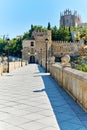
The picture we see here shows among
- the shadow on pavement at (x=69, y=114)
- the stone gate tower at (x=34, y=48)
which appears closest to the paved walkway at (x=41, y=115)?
the shadow on pavement at (x=69, y=114)

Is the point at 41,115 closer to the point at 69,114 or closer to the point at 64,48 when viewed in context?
the point at 69,114

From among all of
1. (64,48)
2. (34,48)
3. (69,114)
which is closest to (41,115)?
(69,114)

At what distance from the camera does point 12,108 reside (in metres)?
8.19

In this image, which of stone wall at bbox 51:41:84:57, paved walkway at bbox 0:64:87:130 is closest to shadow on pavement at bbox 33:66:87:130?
paved walkway at bbox 0:64:87:130

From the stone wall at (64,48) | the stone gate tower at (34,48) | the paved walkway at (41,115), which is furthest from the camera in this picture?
the stone wall at (64,48)

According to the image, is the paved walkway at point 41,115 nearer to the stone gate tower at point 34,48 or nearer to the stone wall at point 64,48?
the stone gate tower at point 34,48

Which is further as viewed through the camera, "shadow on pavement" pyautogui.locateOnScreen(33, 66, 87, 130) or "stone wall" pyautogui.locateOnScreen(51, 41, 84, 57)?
"stone wall" pyautogui.locateOnScreen(51, 41, 84, 57)

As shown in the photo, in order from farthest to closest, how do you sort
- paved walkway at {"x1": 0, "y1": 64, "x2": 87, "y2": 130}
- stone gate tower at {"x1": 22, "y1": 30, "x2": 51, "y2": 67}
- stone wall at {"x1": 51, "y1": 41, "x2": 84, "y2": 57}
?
stone wall at {"x1": 51, "y1": 41, "x2": 84, "y2": 57} → stone gate tower at {"x1": 22, "y1": 30, "x2": 51, "y2": 67} → paved walkway at {"x1": 0, "y1": 64, "x2": 87, "y2": 130}

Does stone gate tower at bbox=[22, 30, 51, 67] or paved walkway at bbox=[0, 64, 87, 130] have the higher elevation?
stone gate tower at bbox=[22, 30, 51, 67]

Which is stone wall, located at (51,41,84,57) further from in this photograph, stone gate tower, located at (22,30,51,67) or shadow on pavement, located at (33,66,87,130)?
shadow on pavement, located at (33,66,87,130)

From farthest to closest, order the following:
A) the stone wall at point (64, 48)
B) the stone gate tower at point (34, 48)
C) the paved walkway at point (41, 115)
Result: the stone wall at point (64, 48) < the stone gate tower at point (34, 48) < the paved walkway at point (41, 115)

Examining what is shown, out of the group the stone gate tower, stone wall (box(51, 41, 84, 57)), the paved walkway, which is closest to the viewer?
the paved walkway

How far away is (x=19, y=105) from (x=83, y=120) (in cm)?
259

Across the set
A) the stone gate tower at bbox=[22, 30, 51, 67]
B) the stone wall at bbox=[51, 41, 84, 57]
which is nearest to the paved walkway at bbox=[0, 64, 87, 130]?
the stone gate tower at bbox=[22, 30, 51, 67]
